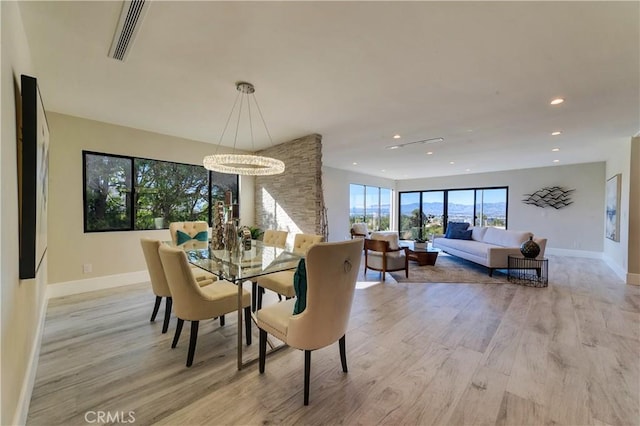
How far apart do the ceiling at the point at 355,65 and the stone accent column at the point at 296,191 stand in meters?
0.52

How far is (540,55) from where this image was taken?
219cm

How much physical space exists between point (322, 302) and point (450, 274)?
4293 mm

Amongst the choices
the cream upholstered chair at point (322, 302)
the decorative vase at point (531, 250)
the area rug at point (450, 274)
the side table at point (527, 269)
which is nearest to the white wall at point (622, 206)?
the side table at point (527, 269)

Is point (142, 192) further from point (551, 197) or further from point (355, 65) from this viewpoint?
point (551, 197)

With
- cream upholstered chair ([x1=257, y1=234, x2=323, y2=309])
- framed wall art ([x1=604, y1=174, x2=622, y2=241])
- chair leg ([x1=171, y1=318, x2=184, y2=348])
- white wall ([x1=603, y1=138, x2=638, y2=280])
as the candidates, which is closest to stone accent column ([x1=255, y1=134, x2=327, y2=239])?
cream upholstered chair ([x1=257, y1=234, x2=323, y2=309])

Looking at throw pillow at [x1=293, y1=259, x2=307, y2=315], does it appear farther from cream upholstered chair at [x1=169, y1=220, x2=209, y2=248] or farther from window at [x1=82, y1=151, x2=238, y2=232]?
window at [x1=82, y1=151, x2=238, y2=232]

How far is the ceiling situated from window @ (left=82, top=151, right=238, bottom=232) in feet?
2.28

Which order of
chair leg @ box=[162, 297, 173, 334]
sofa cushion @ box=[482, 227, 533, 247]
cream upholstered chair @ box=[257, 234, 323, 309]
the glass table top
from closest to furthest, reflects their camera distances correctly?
the glass table top, chair leg @ box=[162, 297, 173, 334], cream upholstered chair @ box=[257, 234, 323, 309], sofa cushion @ box=[482, 227, 533, 247]

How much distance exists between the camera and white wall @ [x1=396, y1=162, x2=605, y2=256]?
668cm

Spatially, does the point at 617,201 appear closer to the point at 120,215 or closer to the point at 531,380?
the point at 531,380

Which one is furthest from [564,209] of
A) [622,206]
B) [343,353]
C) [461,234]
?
[343,353]

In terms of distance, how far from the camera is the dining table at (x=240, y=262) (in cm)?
204

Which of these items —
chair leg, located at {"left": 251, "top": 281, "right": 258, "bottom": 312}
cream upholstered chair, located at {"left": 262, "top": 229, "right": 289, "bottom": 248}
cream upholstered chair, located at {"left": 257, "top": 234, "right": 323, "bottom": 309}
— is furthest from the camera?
cream upholstered chair, located at {"left": 262, "top": 229, "right": 289, "bottom": 248}

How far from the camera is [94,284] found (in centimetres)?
390
